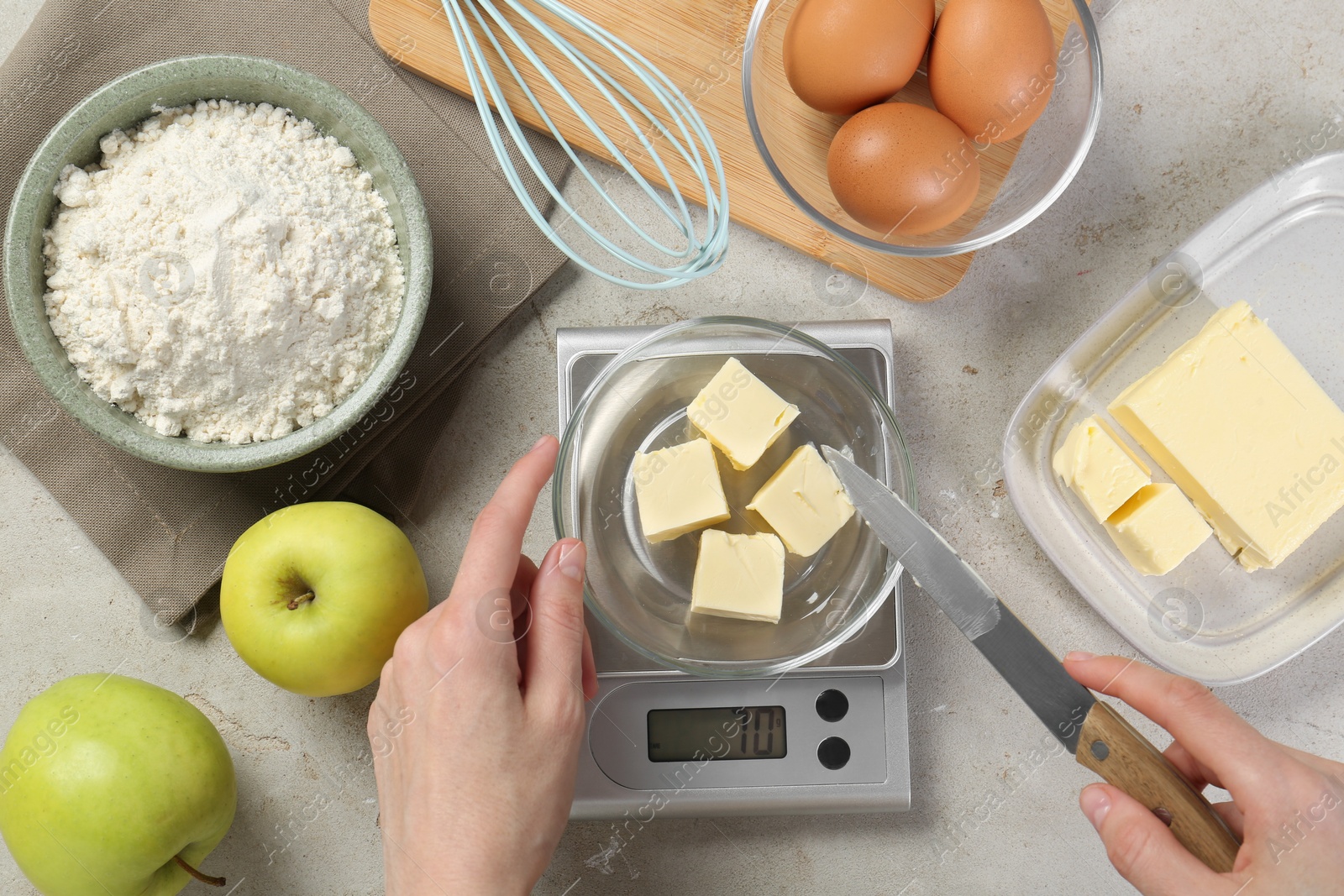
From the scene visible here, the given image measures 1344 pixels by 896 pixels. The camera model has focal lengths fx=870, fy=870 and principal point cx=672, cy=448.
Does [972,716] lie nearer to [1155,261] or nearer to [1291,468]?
[1291,468]

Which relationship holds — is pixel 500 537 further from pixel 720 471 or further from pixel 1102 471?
pixel 1102 471

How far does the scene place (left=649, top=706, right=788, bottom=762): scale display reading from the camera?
0.86m

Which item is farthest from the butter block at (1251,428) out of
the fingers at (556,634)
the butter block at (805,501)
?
the fingers at (556,634)

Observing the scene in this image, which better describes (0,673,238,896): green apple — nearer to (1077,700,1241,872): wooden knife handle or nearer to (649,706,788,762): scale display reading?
(649,706,788,762): scale display reading

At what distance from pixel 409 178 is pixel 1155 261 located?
79 cm

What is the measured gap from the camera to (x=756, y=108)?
85 centimetres

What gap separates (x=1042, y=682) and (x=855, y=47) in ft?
1.88

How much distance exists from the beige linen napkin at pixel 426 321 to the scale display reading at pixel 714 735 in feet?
Answer: 1.16

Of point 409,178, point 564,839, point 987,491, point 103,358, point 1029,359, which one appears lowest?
point 564,839

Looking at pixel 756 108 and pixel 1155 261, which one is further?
pixel 1155 261

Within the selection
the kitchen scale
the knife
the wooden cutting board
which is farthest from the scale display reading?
the wooden cutting board

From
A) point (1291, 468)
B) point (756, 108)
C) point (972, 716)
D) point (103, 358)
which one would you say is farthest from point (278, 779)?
point (1291, 468)

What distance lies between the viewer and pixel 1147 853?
66 centimetres

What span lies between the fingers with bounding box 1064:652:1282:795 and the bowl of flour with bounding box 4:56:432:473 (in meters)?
0.69
